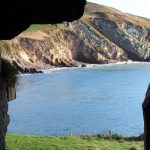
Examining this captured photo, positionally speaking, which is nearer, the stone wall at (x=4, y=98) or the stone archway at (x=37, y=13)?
the stone archway at (x=37, y=13)

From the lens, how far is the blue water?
64.4 metres

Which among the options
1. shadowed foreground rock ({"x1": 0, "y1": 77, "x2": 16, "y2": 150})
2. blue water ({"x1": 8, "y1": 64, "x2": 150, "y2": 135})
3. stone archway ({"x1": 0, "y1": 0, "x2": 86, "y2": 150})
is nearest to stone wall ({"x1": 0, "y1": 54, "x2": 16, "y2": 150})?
shadowed foreground rock ({"x1": 0, "y1": 77, "x2": 16, "y2": 150})

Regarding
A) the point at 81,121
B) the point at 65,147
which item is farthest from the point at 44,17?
the point at 81,121

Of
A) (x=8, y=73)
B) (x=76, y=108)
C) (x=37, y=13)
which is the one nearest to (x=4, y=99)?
(x=8, y=73)

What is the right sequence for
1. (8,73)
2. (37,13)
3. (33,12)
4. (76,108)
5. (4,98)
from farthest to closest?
(76,108) < (4,98) < (8,73) < (37,13) < (33,12)

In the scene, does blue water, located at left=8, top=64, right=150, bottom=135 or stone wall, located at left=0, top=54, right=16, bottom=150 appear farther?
blue water, located at left=8, top=64, right=150, bottom=135

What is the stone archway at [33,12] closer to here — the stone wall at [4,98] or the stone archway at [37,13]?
the stone archway at [37,13]

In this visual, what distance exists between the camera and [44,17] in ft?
39.2

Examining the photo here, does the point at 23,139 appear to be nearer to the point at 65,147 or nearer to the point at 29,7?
the point at 65,147

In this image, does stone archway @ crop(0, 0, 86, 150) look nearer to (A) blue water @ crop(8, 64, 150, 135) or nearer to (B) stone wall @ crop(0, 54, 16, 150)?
(B) stone wall @ crop(0, 54, 16, 150)

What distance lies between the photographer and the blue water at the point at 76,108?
64375 millimetres

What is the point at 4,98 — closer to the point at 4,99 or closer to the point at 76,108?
the point at 4,99

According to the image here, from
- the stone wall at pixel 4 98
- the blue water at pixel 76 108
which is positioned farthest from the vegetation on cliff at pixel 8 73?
the blue water at pixel 76 108

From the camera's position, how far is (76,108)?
280 feet
